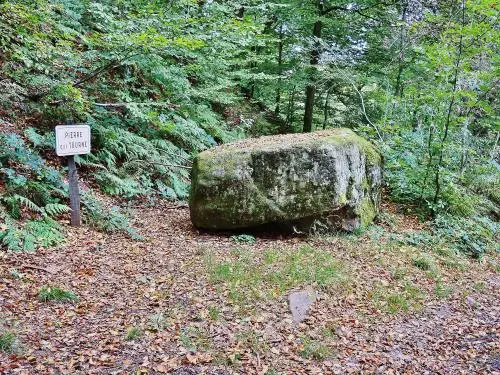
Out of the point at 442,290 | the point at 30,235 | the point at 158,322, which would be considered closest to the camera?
the point at 158,322

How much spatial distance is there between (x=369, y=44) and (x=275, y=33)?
4.00m

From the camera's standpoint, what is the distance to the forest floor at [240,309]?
4203mm

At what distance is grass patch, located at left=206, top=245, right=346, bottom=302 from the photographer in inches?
223

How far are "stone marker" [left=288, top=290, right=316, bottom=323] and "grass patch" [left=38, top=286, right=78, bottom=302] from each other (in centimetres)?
278

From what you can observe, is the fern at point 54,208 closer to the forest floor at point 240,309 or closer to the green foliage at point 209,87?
the green foliage at point 209,87

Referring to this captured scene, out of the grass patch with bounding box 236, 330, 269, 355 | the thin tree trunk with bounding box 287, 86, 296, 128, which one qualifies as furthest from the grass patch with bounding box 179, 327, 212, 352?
the thin tree trunk with bounding box 287, 86, 296, 128

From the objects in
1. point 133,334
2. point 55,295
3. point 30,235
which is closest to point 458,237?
point 133,334

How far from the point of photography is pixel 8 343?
392cm

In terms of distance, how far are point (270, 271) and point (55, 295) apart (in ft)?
9.76

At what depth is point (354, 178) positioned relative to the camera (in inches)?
327

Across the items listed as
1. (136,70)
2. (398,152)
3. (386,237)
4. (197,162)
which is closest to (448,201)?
(398,152)

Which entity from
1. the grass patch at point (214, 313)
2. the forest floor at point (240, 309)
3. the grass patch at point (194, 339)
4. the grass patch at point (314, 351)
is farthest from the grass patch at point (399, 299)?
the grass patch at point (194, 339)

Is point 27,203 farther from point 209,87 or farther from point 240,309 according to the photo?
point 209,87

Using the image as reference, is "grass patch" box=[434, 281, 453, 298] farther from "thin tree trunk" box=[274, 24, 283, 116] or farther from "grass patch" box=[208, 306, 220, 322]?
"thin tree trunk" box=[274, 24, 283, 116]
